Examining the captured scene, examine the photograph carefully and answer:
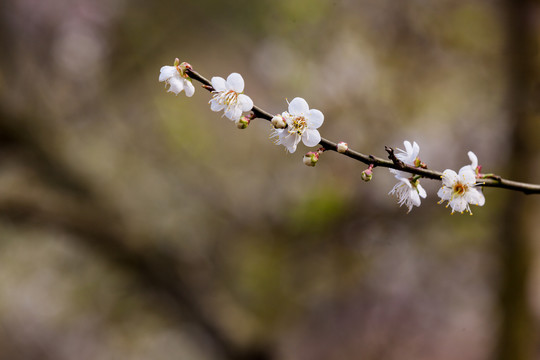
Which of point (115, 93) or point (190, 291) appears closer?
point (115, 93)

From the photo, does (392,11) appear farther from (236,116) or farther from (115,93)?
(236,116)

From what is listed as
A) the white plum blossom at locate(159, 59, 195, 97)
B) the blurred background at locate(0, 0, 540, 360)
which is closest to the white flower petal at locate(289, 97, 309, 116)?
the white plum blossom at locate(159, 59, 195, 97)

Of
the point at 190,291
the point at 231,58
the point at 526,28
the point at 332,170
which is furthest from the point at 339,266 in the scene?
the point at 526,28

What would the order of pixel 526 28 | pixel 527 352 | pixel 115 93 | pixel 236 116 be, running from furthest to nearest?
pixel 115 93
pixel 527 352
pixel 526 28
pixel 236 116

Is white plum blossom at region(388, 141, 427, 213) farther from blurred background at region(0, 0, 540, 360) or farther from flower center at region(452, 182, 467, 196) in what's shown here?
blurred background at region(0, 0, 540, 360)

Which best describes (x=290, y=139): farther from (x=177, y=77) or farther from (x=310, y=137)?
(x=177, y=77)

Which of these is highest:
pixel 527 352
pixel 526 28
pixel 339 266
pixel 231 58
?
pixel 526 28
